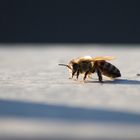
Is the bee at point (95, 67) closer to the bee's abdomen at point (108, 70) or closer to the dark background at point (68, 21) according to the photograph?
the bee's abdomen at point (108, 70)

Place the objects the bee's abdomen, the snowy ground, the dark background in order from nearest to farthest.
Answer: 1. the snowy ground
2. the bee's abdomen
3. the dark background

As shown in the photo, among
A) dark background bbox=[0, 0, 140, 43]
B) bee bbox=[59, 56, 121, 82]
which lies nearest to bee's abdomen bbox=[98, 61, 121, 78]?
bee bbox=[59, 56, 121, 82]

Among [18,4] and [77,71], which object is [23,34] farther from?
[77,71]

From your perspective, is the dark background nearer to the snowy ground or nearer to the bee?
the bee

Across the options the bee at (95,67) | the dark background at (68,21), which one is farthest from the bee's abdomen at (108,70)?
the dark background at (68,21)

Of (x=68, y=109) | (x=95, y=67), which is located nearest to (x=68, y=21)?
(x=95, y=67)

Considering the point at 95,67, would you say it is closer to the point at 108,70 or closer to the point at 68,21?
the point at 108,70
